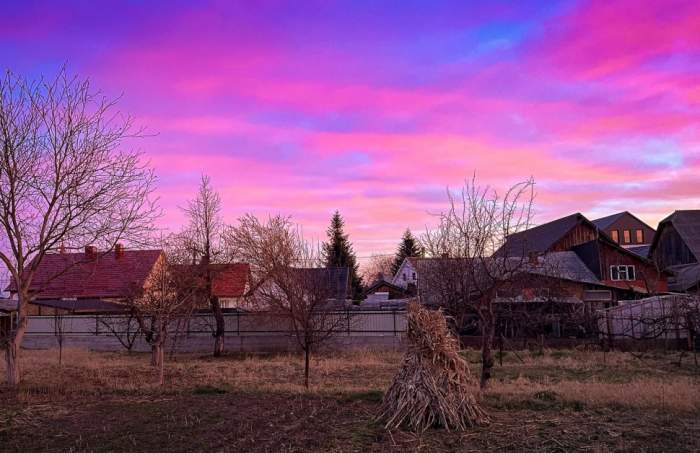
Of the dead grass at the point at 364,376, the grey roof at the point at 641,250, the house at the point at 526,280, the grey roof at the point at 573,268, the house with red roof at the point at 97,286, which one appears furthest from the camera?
the grey roof at the point at 641,250

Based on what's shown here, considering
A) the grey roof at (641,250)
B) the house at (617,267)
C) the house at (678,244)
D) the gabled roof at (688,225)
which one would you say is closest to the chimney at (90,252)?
the house at (617,267)

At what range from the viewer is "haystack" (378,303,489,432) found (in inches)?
327

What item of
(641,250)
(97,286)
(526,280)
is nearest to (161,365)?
(526,280)

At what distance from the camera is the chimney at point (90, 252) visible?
14.4 m

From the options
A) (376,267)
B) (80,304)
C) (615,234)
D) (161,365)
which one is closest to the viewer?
(161,365)

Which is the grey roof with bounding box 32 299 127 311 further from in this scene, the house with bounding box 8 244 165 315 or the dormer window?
the dormer window

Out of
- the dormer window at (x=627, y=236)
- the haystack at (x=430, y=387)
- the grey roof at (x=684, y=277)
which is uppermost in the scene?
the dormer window at (x=627, y=236)

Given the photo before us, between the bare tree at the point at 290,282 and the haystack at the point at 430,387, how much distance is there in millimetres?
6279

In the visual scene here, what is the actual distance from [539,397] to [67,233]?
10.5 metres

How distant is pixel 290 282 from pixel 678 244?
158 ft

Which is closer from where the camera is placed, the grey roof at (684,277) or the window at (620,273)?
the grey roof at (684,277)

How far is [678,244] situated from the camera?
55.1 meters

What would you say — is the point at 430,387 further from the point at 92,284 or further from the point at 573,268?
the point at 573,268

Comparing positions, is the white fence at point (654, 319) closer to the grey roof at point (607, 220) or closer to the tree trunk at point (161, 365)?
the tree trunk at point (161, 365)
